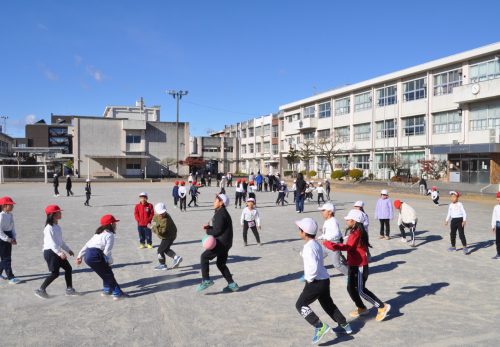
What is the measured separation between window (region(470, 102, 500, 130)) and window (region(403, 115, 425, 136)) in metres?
5.48

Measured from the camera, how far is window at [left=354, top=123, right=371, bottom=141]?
4688 cm

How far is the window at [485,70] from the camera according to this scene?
3247cm

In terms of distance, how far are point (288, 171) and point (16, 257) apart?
54.3m

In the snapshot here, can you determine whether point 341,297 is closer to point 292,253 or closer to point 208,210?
point 292,253

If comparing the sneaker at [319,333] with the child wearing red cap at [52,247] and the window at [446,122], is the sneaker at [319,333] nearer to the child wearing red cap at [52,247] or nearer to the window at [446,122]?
the child wearing red cap at [52,247]

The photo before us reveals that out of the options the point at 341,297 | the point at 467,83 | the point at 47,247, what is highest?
the point at 467,83

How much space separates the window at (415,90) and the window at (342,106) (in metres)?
9.68

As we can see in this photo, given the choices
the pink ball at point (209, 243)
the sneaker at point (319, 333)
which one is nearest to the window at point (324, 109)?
the pink ball at point (209, 243)

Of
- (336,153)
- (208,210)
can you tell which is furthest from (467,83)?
(208,210)

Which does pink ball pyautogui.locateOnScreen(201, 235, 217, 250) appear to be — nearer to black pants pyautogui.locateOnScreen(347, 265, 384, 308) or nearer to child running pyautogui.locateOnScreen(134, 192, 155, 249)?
black pants pyautogui.locateOnScreen(347, 265, 384, 308)

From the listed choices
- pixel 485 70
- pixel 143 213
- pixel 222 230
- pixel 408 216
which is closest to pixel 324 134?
pixel 485 70

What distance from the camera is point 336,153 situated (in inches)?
2010

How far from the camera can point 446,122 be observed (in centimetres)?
3703

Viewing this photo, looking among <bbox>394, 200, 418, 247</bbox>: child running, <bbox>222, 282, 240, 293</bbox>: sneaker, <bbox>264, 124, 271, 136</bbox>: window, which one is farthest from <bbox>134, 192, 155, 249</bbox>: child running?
<bbox>264, 124, 271, 136</bbox>: window
